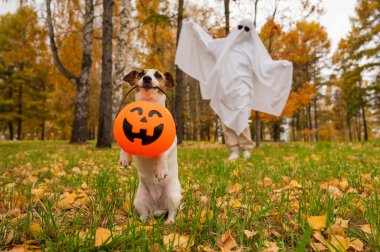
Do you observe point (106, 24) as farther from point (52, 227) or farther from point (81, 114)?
point (52, 227)

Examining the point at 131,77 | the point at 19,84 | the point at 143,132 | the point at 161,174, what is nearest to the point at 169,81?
the point at 131,77

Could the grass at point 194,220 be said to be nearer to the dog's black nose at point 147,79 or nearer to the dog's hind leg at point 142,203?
the dog's hind leg at point 142,203

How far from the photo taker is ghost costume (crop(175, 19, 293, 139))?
18.9 ft

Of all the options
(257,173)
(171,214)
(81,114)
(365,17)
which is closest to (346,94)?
(365,17)

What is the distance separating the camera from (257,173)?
3.35 m

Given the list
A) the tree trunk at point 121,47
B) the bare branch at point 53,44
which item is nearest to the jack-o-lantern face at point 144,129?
the tree trunk at point 121,47

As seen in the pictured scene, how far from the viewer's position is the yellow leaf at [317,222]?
150 cm

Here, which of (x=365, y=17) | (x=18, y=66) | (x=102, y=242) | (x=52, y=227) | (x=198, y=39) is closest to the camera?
(x=102, y=242)

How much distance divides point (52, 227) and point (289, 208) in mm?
1428

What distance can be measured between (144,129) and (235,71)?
4.51m

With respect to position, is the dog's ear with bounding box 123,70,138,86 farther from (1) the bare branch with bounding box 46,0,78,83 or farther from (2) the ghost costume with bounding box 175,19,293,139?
(1) the bare branch with bounding box 46,0,78,83

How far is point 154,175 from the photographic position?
1851 millimetres

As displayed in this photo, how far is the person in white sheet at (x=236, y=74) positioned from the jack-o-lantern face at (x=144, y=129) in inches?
153

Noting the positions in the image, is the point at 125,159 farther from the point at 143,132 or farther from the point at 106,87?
the point at 106,87
